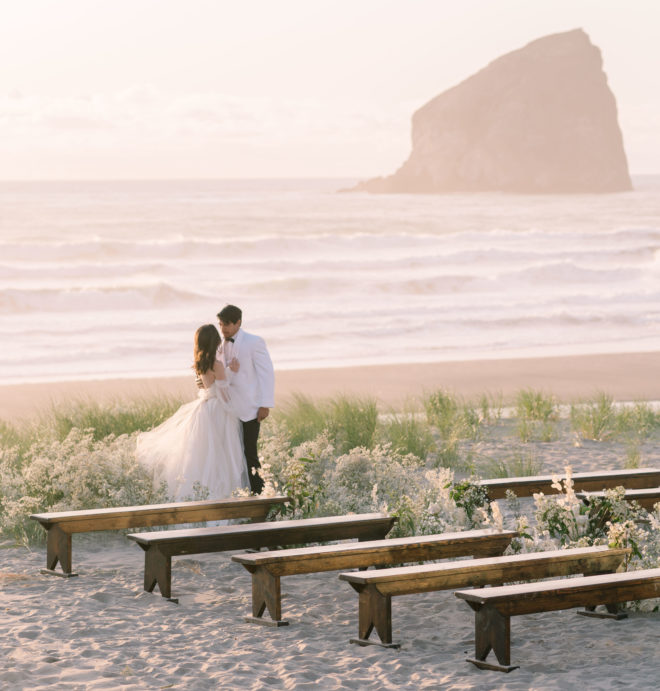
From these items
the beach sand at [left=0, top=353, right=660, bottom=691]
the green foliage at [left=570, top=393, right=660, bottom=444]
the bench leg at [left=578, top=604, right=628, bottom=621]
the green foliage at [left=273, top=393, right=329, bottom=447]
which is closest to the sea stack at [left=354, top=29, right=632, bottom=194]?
the green foliage at [left=570, top=393, right=660, bottom=444]

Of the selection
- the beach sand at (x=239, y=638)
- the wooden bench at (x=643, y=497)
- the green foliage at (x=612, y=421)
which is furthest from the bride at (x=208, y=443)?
the green foliage at (x=612, y=421)

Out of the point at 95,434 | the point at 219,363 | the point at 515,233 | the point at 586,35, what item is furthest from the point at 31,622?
the point at 586,35

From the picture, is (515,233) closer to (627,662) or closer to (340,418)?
(340,418)

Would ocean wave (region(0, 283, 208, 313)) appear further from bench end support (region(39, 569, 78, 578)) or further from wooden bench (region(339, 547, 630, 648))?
wooden bench (region(339, 547, 630, 648))

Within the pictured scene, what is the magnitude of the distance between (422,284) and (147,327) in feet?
39.0

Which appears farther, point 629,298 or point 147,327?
point 629,298

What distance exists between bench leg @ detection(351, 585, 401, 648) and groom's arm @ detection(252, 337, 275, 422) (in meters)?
3.57

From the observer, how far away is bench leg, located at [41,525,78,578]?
7.43 m

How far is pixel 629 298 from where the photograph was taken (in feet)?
123

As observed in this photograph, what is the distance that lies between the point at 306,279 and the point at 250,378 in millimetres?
30982

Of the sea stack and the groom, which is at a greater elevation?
the sea stack

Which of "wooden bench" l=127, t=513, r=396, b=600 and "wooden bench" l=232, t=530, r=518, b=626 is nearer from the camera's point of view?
"wooden bench" l=232, t=530, r=518, b=626

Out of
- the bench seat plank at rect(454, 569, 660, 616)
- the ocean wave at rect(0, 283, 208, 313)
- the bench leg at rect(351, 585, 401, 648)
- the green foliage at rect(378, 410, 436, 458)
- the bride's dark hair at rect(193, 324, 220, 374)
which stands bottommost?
the bench leg at rect(351, 585, 401, 648)

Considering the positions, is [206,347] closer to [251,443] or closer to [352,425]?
[251,443]
